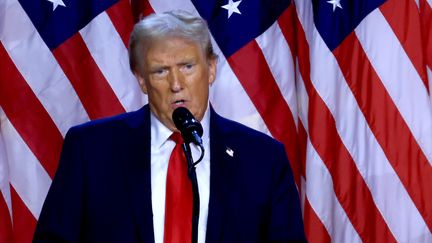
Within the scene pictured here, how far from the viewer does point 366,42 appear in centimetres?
332

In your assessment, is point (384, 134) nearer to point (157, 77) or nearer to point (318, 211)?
point (318, 211)

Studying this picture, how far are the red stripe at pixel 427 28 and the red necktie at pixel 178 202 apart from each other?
1570 millimetres

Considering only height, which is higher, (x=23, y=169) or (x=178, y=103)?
(x=178, y=103)

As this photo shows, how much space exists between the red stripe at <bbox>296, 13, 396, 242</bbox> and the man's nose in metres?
1.35

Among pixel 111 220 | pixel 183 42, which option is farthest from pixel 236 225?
pixel 183 42

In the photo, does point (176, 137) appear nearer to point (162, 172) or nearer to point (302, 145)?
point (162, 172)

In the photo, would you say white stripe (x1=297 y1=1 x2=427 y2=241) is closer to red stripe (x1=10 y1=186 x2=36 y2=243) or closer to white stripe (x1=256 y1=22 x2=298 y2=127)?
white stripe (x1=256 y1=22 x2=298 y2=127)

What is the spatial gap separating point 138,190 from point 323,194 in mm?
1458

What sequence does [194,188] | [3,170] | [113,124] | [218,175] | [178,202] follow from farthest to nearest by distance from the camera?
[3,170]
[113,124]
[218,175]
[178,202]
[194,188]

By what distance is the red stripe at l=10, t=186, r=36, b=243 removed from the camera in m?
3.22

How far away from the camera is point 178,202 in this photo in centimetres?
202

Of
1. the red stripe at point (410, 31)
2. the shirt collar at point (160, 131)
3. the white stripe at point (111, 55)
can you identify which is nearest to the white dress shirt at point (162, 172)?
the shirt collar at point (160, 131)

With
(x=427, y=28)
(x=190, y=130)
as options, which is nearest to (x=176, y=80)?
(x=190, y=130)

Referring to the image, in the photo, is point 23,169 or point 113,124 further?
point 23,169
